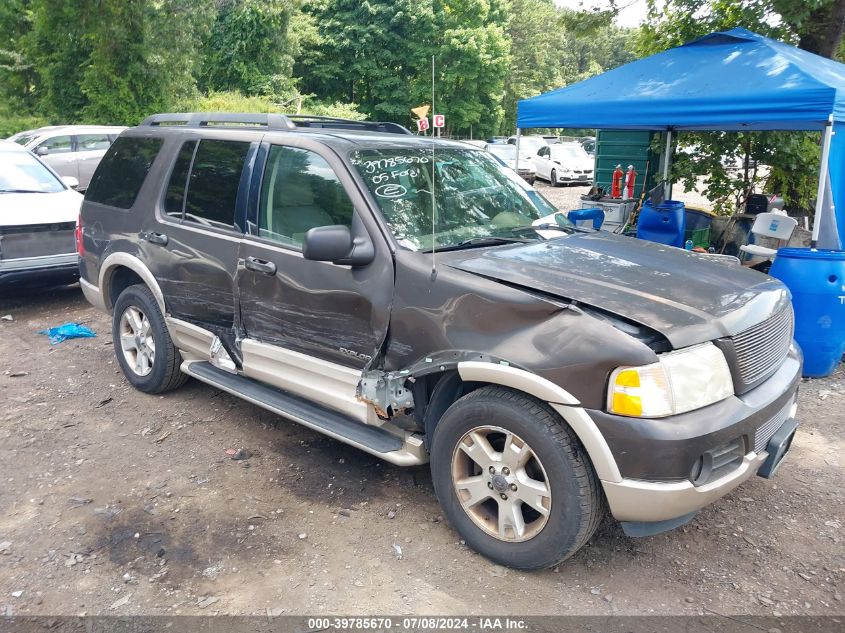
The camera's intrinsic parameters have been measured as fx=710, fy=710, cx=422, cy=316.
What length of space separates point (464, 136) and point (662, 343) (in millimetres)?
41453

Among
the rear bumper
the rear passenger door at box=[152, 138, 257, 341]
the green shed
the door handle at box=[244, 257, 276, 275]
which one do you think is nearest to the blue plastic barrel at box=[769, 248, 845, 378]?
the door handle at box=[244, 257, 276, 275]

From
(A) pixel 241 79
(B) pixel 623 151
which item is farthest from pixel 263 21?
(B) pixel 623 151

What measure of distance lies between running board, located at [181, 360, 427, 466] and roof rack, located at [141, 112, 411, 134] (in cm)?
158

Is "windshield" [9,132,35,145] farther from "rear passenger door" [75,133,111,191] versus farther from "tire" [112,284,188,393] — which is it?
"tire" [112,284,188,393]

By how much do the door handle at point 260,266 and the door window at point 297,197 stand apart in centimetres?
15

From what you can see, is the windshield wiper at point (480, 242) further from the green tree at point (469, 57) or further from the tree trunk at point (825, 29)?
the green tree at point (469, 57)

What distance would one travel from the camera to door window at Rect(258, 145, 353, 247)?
3822mm

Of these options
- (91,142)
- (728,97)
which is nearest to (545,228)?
(728,97)

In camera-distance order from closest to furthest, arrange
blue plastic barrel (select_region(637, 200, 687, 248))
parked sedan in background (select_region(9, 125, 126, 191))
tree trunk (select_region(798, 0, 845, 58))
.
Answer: blue plastic barrel (select_region(637, 200, 687, 248)) → tree trunk (select_region(798, 0, 845, 58)) → parked sedan in background (select_region(9, 125, 126, 191))

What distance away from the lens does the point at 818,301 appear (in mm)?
5496

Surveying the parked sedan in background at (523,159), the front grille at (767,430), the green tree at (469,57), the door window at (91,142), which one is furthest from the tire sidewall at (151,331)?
the green tree at (469,57)

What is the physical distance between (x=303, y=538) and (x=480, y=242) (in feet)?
5.69

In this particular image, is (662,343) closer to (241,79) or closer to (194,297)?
(194,297)

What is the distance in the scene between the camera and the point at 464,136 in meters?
42.8
